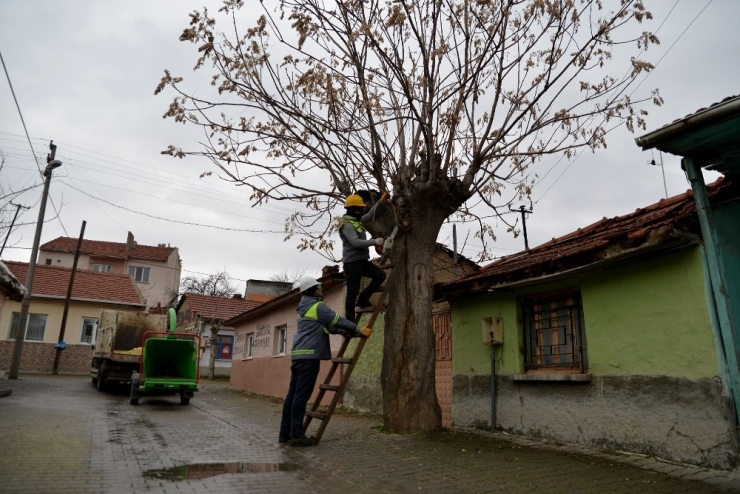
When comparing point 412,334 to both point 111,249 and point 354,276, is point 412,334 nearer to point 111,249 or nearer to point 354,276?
point 354,276

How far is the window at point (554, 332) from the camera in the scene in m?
7.73

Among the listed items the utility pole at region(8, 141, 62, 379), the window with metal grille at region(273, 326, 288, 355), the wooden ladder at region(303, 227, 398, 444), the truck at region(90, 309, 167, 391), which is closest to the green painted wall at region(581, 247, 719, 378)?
the wooden ladder at region(303, 227, 398, 444)

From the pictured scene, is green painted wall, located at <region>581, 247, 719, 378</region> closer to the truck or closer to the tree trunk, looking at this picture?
the tree trunk

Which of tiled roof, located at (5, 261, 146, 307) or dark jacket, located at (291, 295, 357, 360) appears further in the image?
tiled roof, located at (5, 261, 146, 307)

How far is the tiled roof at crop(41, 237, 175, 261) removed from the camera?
50434 mm

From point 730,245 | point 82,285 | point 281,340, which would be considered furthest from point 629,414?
point 82,285

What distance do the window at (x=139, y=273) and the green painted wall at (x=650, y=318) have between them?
4853 centimetres

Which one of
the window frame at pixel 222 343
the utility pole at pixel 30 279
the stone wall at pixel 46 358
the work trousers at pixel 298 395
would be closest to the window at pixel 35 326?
the stone wall at pixel 46 358

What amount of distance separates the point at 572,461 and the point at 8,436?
7.22 m

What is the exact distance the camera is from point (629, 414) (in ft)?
21.4

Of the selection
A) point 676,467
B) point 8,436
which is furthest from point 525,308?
point 8,436

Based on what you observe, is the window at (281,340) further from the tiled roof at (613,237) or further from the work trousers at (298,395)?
the work trousers at (298,395)

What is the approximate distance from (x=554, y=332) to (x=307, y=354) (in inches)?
148

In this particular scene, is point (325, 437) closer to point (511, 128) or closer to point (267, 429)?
point (267, 429)
